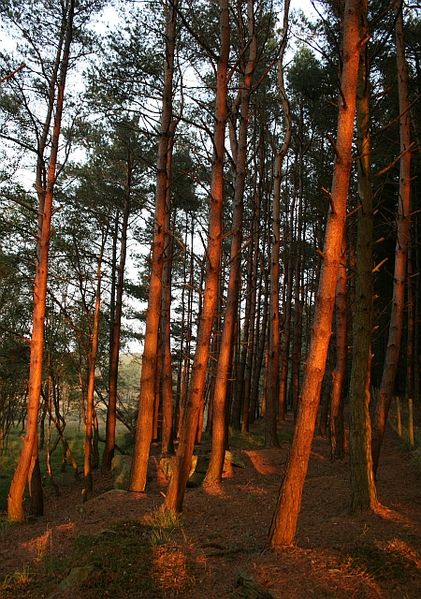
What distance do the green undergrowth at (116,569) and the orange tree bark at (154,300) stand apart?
9.08 feet

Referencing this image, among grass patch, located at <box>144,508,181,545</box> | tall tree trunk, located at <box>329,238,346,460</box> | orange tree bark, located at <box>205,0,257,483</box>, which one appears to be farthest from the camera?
tall tree trunk, located at <box>329,238,346,460</box>

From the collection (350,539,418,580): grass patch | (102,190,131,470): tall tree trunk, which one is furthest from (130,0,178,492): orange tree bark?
(102,190,131,470): tall tree trunk

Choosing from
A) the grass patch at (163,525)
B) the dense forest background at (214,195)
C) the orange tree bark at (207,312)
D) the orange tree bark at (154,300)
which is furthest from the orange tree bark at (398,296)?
the orange tree bark at (154,300)

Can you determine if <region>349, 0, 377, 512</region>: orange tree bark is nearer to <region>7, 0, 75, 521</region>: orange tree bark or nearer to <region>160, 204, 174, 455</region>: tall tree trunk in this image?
<region>7, 0, 75, 521</region>: orange tree bark

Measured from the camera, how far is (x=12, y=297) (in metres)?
18.2

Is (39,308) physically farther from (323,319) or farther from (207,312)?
(323,319)

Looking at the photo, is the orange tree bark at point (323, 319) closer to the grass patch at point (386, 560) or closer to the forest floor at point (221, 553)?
the forest floor at point (221, 553)

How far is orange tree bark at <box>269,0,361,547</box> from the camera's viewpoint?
215 inches

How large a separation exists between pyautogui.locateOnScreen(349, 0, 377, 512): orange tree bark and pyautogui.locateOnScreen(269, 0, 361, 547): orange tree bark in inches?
49.5

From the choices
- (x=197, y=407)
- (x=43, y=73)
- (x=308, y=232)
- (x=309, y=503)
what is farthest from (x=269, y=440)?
(x=308, y=232)

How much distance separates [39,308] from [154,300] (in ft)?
10.1

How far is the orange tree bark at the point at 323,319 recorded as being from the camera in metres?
5.46

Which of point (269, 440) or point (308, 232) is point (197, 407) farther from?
point (308, 232)

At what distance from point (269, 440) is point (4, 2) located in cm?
1339
